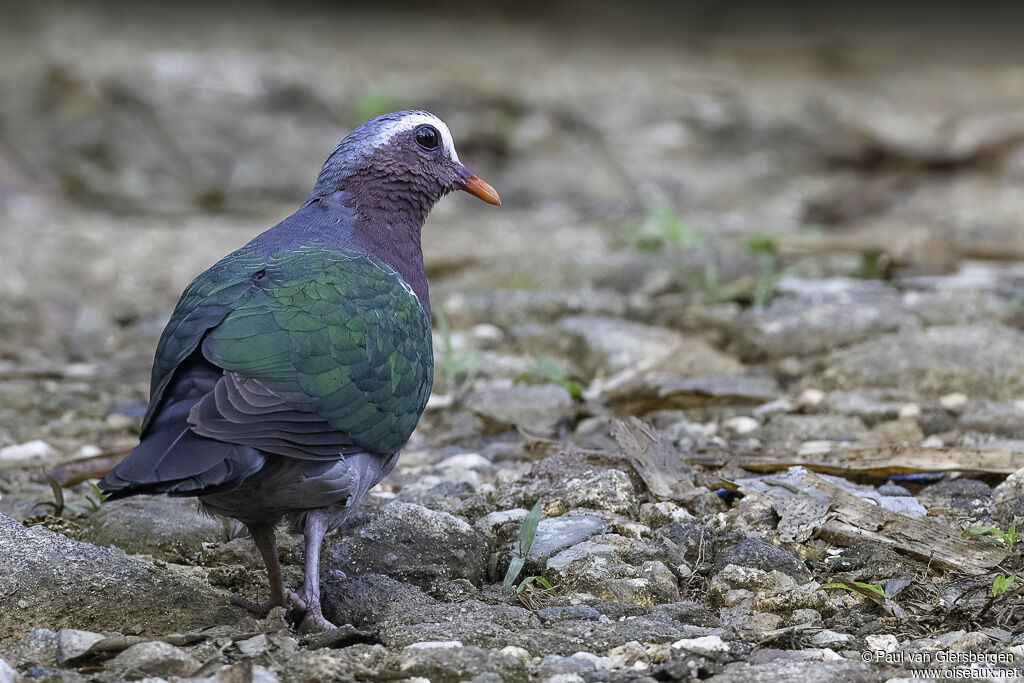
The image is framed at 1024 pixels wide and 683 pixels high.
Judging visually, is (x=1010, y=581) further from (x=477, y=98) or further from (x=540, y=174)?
(x=477, y=98)

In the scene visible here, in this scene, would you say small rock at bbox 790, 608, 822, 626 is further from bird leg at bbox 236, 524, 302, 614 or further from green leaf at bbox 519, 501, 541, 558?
bird leg at bbox 236, 524, 302, 614

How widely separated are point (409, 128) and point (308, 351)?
1065mm

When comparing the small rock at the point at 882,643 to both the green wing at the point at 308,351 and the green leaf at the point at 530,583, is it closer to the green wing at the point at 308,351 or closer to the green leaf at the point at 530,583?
the green leaf at the point at 530,583

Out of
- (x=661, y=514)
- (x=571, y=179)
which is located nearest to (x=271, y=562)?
(x=661, y=514)

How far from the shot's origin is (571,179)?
27.6 feet

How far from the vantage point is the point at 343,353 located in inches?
114

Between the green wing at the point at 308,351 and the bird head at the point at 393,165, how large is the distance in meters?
0.42

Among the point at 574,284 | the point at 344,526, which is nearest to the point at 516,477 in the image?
the point at 344,526

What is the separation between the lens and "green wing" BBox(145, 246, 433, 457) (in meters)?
2.71

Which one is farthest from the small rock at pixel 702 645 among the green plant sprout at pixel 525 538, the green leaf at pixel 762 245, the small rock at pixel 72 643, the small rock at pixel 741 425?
the green leaf at pixel 762 245

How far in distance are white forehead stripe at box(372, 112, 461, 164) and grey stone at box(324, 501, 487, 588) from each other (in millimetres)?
1139

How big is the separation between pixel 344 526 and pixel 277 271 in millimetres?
777

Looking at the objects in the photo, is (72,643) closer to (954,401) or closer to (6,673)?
(6,673)

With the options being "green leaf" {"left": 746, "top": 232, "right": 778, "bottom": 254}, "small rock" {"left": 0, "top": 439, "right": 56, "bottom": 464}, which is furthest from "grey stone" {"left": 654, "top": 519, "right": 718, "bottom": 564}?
"green leaf" {"left": 746, "top": 232, "right": 778, "bottom": 254}
